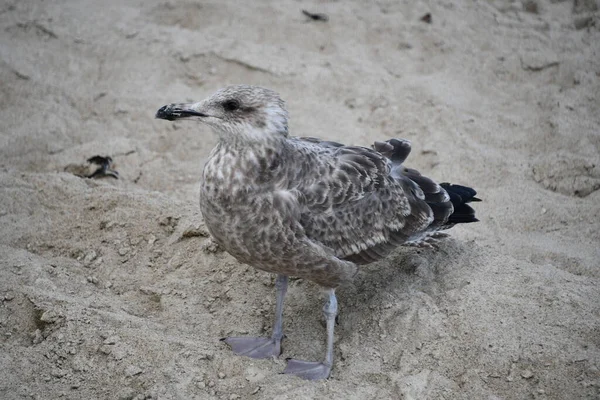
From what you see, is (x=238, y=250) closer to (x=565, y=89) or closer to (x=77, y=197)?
(x=77, y=197)

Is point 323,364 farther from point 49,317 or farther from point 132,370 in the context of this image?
point 49,317

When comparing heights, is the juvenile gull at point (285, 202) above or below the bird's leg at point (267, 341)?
above

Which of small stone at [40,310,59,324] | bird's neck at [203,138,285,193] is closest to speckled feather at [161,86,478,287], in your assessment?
bird's neck at [203,138,285,193]

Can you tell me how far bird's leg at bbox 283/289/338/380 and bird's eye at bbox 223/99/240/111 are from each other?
1434 mm

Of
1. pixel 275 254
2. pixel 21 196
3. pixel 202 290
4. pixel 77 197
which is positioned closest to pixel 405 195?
pixel 275 254

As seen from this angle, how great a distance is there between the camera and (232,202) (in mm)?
3773

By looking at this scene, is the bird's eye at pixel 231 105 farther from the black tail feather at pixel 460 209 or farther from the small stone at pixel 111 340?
the black tail feather at pixel 460 209

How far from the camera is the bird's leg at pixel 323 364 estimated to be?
3.99m

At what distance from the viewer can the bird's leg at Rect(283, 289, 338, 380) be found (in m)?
3.99

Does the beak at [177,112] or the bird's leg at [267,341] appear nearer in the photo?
the beak at [177,112]

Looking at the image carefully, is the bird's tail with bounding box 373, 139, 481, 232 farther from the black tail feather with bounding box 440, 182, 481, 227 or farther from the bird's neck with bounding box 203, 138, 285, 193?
the bird's neck with bounding box 203, 138, 285, 193

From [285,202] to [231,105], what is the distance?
70cm

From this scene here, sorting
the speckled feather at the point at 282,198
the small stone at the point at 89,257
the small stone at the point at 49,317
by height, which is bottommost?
the small stone at the point at 89,257

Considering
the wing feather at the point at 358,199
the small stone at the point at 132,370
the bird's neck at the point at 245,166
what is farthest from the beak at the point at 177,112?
the small stone at the point at 132,370
